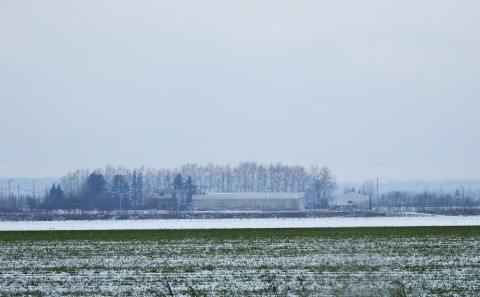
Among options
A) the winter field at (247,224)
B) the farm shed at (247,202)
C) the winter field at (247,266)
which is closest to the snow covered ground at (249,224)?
the winter field at (247,224)

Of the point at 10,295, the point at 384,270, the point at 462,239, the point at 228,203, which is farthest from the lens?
the point at 228,203

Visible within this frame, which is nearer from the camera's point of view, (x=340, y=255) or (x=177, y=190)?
(x=340, y=255)

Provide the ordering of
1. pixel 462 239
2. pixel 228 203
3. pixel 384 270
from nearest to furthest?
pixel 384 270 < pixel 462 239 < pixel 228 203

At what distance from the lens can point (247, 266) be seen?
2931 centimetres

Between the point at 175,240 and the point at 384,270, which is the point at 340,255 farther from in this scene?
the point at 175,240

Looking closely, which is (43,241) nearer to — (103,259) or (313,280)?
(103,259)

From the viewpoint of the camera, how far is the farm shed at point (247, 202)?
17575cm

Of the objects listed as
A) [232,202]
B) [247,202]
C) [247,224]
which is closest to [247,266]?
[247,224]

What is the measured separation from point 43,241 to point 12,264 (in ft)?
52.9

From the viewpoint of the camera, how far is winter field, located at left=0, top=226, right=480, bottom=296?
22.1m

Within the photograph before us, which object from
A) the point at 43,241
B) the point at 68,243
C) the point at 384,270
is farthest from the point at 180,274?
the point at 43,241

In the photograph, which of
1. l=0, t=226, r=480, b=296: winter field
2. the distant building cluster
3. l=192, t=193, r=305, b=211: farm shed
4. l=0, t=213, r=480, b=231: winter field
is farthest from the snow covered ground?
l=192, t=193, r=305, b=211: farm shed

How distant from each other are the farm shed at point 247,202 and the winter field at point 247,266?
127343 mm

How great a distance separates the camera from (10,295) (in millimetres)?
21828
